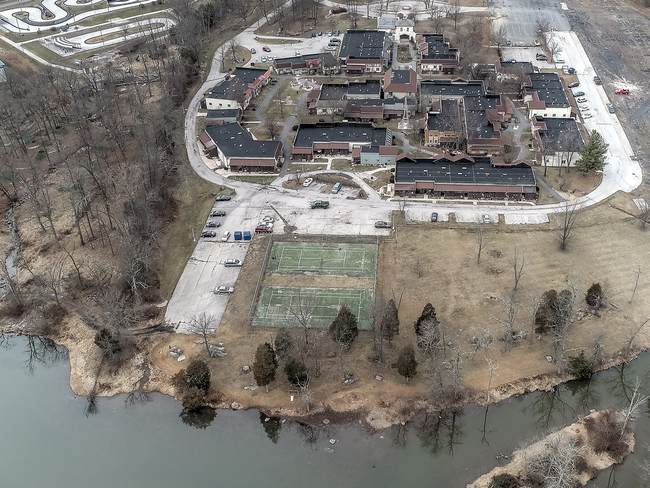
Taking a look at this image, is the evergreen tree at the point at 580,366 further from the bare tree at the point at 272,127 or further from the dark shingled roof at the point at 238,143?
the bare tree at the point at 272,127

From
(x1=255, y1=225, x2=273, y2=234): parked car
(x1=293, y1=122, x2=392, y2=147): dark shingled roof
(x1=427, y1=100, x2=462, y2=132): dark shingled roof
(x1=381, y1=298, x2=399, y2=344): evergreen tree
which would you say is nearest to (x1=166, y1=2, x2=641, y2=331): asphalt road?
(x1=255, y1=225, x2=273, y2=234): parked car

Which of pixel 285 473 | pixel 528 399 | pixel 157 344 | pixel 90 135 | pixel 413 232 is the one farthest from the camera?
pixel 90 135

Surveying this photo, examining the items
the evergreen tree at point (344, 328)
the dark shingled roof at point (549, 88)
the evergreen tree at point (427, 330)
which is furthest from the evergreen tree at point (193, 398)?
the dark shingled roof at point (549, 88)

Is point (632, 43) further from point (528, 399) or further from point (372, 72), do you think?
point (528, 399)

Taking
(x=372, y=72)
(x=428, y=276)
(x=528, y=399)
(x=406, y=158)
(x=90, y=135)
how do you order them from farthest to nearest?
(x=372, y=72)
(x=90, y=135)
(x=406, y=158)
(x=428, y=276)
(x=528, y=399)

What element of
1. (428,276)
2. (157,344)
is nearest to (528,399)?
(428,276)
